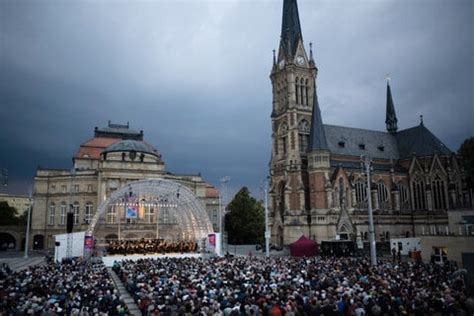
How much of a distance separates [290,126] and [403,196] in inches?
952

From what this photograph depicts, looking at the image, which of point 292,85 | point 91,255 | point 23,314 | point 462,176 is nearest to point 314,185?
point 292,85

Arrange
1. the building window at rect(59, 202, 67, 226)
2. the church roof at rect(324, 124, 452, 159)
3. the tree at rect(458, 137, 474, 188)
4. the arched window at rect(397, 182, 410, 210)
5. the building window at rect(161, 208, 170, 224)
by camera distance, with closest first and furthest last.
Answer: the tree at rect(458, 137, 474, 188)
the building window at rect(59, 202, 67, 226)
the arched window at rect(397, 182, 410, 210)
the building window at rect(161, 208, 170, 224)
the church roof at rect(324, 124, 452, 159)

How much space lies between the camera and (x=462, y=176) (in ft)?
190

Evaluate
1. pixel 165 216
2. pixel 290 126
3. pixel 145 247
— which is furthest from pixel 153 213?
pixel 290 126

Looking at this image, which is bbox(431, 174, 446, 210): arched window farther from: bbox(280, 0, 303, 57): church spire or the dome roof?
the dome roof

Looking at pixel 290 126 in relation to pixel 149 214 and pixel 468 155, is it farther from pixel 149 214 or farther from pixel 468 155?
pixel 149 214

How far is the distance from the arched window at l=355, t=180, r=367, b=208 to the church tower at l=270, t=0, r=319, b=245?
27.2ft

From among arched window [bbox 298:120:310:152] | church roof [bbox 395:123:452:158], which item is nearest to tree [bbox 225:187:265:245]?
arched window [bbox 298:120:310:152]

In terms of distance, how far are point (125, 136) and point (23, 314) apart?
6610 cm

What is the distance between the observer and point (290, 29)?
65250 mm

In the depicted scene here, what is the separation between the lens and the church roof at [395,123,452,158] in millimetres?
63562

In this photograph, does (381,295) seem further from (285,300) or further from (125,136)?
(125,136)

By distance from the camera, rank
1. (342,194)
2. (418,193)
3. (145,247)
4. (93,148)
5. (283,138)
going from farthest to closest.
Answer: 1. (93,148)
2. (418,193)
3. (283,138)
4. (342,194)
5. (145,247)

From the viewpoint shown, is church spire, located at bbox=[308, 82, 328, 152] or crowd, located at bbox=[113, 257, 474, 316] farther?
church spire, located at bbox=[308, 82, 328, 152]
